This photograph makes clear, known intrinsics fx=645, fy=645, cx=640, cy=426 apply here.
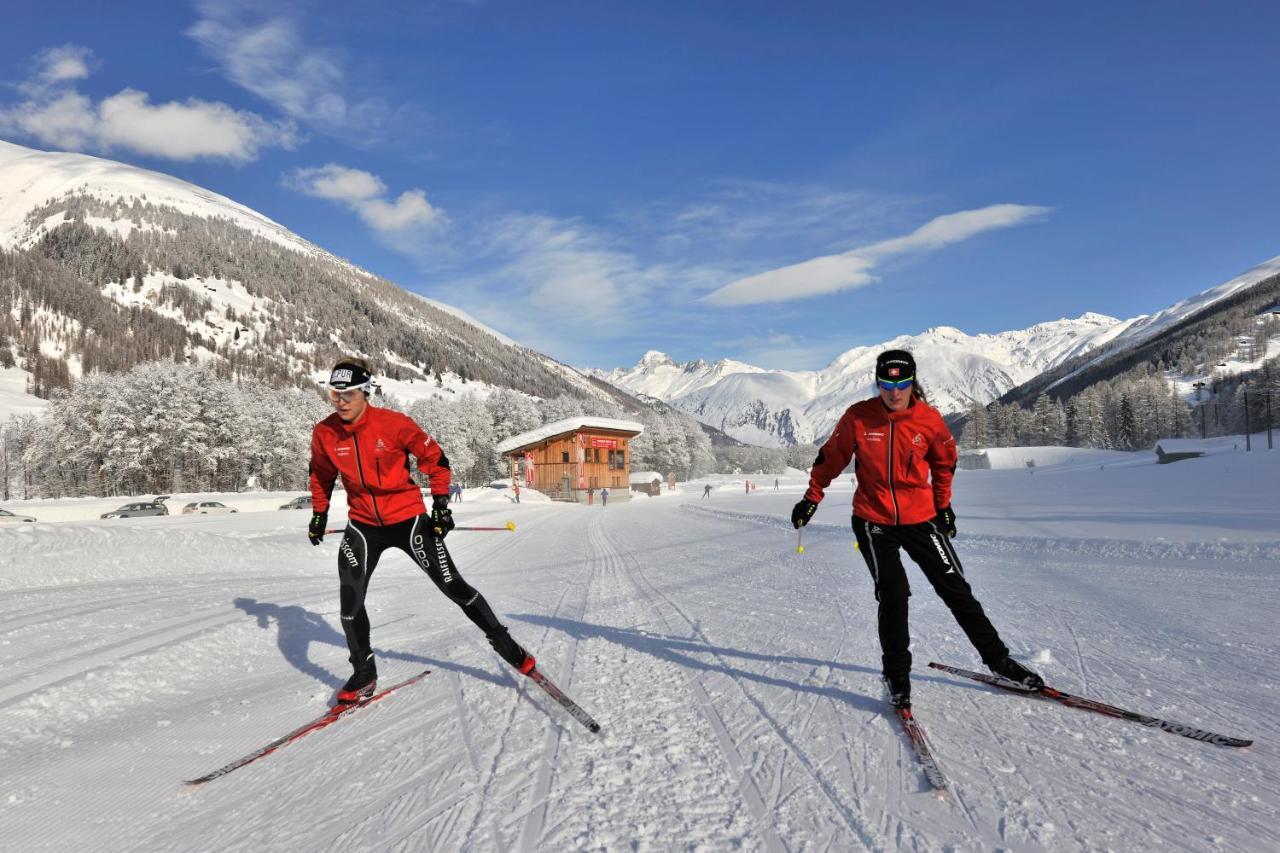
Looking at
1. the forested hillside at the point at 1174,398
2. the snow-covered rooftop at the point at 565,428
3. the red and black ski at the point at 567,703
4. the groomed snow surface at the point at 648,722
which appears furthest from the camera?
the forested hillside at the point at 1174,398

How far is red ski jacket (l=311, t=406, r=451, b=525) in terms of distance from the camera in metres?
4.11

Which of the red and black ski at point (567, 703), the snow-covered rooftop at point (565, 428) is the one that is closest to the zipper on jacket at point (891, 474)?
the red and black ski at point (567, 703)

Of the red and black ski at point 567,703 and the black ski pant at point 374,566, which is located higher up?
the black ski pant at point 374,566

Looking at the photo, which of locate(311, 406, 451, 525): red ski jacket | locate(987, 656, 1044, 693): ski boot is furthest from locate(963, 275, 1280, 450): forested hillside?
locate(311, 406, 451, 525): red ski jacket

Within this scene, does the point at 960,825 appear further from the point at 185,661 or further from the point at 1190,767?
the point at 185,661

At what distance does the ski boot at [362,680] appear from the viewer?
13.6ft

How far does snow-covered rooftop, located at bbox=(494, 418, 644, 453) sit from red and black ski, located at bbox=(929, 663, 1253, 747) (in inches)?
1907

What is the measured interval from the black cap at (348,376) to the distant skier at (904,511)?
3.01m

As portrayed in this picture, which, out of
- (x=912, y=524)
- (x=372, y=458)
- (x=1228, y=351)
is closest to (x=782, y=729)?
(x=912, y=524)

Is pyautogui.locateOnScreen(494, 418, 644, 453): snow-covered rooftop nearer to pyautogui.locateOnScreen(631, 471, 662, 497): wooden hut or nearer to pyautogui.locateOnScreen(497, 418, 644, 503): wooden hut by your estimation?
pyautogui.locateOnScreen(497, 418, 644, 503): wooden hut

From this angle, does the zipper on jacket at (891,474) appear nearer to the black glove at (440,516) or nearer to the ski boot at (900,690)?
the ski boot at (900,690)

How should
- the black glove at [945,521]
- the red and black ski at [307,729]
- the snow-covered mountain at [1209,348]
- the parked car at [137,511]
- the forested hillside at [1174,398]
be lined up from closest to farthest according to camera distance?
the red and black ski at [307,729]
the black glove at [945,521]
the parked car at [137,511]
the forested hillside at [1174,398]
the snow-covered mountain at [1209,348]

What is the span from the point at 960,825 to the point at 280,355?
549 feet

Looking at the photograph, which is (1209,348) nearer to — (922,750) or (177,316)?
(922,750)
